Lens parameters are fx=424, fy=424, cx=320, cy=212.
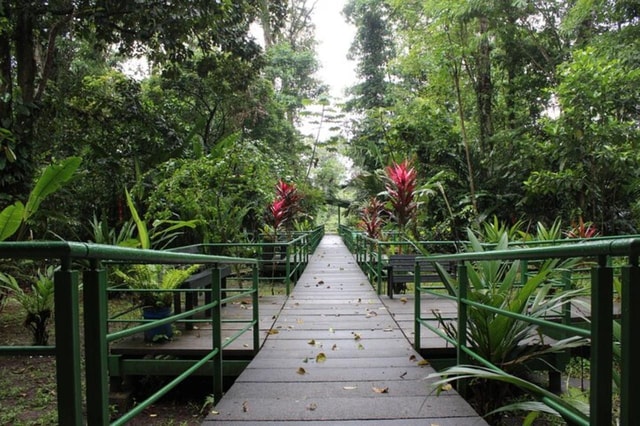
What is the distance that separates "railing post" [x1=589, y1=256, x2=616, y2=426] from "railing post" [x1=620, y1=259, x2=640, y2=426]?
0.34 feet

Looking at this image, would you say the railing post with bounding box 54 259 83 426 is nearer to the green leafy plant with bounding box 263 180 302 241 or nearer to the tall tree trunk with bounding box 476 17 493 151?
the green leafy plant with bounding box 263 180 302 241

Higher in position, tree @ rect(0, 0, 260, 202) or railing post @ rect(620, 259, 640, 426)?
tree @ rect(0, 0, 260, 202)

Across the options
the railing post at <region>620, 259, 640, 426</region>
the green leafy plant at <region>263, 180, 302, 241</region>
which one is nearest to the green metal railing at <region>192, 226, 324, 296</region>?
the green leafy plant at <region>263, 180, 302, 241</region>

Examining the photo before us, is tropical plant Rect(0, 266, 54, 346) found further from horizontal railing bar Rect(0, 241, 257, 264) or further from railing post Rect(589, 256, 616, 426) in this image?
railing post Rect(589, 256, 616, 426)

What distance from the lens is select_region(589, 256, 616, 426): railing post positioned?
1412 mm

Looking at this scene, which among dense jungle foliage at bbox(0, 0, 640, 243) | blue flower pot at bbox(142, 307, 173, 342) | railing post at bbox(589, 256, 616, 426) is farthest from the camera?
dense jungle foliage at bbox(0, 0, 640, 243)

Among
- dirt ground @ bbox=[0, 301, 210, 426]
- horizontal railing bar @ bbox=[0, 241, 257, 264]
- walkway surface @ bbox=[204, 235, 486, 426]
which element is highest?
horizontal railing bar @ bbox=[0, 241, 257, 264]

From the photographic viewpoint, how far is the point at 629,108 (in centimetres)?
741

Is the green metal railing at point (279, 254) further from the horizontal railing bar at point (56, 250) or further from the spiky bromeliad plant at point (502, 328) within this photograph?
the horizontal railing bar at point (56, 250)

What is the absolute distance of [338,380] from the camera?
316cm

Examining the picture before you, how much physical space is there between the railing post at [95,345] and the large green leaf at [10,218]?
8.35 ft

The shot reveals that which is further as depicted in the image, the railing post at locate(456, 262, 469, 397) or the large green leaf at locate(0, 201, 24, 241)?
the large green leaf at locate(0, 201, 24, 241)

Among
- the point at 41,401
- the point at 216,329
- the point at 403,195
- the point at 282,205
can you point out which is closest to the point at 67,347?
the point at 216,329

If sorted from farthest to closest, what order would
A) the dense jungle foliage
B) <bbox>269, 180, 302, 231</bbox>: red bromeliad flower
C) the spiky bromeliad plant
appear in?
<bbox>269, 180, 302, 231</bbox>: red bromeliad flower → the dense jungle foliage → the spiky bromeliad plant
